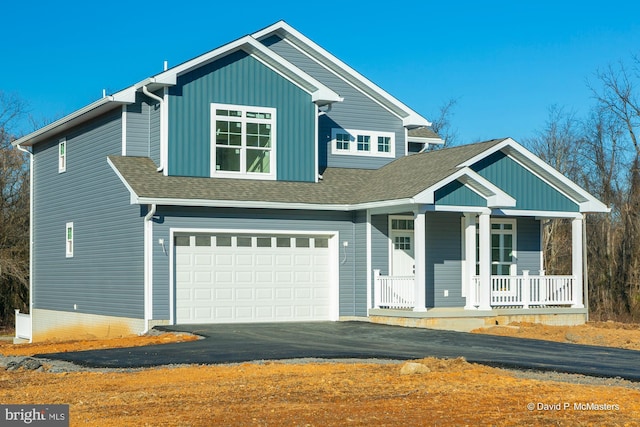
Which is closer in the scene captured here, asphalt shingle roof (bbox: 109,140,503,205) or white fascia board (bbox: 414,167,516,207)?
asphalt shingle roof (bbox: 109,140,503,205)

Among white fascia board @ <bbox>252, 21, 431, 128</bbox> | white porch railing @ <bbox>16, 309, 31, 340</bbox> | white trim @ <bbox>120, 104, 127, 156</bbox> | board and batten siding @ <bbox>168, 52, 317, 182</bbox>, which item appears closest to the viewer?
board and batten siding @ <bbox>168, 52, 317, 182</bbox>

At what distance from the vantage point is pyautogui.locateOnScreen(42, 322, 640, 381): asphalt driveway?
15.0 metres

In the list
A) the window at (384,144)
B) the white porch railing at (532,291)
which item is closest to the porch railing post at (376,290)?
the white porch railing at (532,291)

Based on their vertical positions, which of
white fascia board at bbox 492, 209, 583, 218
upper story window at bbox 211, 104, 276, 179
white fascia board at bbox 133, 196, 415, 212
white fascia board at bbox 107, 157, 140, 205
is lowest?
white fascia board at bbox 492, 209, 583, 218

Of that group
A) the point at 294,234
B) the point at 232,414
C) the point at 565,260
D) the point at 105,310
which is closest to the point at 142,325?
the point at 105,310

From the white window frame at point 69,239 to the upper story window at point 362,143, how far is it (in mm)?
7845

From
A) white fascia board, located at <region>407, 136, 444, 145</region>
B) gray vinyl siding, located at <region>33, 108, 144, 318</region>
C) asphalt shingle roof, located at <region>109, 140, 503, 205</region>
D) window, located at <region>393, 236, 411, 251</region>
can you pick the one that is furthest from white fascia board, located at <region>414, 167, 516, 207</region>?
gray vinyl siding, located at <region>33, 108, 144, 318</region>

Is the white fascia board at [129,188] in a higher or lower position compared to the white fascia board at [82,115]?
lower

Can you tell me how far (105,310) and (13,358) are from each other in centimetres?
947

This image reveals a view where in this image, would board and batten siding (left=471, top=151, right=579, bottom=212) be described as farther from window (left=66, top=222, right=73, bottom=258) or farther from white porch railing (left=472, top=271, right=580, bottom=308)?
window (left=66, top=222, right=73, bottom=258)

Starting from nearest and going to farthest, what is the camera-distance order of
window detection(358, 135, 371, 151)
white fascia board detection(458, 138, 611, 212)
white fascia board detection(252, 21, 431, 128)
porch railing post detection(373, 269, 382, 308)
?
white fascia board detection(458, 138, 611, 212)
porch railing post detection(373, 269, 382, 308)
white fascia board detection(252, 21, 431, 128)
window detection(358, 135, 371, 151)

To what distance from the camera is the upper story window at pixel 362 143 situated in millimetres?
27047

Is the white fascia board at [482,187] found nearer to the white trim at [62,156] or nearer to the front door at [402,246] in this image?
the front door at [402,246]

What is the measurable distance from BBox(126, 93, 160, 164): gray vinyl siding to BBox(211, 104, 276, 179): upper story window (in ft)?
5.40
